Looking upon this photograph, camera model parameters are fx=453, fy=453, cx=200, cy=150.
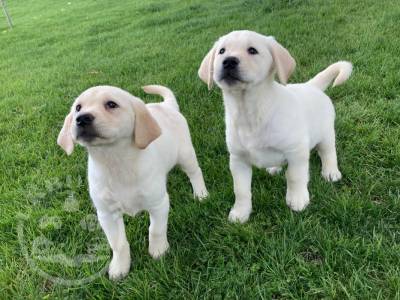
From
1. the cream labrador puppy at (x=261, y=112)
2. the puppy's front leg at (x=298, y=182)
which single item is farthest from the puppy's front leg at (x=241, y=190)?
the puppy's front leg at (x=298, y=182)

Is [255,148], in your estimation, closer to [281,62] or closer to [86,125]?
[281,62]

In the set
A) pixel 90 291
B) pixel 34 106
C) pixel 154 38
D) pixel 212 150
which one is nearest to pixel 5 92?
pixel 34 106

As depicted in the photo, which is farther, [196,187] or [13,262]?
[196,187]

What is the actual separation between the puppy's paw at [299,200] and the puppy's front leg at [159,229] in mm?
869

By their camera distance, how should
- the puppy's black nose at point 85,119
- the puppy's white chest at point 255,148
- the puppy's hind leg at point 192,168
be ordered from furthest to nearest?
the puppy's hind leg at point 192,168 → the puppy's white chest at point 255,148 → the puppy's black nose at point 85,119

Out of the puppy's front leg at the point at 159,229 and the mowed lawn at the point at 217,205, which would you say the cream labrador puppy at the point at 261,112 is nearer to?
the mowed lawn at the point at 217,205

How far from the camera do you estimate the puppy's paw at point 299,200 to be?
3.06 meters

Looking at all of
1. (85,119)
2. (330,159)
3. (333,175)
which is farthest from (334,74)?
(85,119)

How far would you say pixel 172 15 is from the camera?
9.81 meters

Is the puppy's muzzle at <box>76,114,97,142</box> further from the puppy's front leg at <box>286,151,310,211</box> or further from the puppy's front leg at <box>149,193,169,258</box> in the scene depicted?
the puppy's front leg at <box>286,151,310,211</box>

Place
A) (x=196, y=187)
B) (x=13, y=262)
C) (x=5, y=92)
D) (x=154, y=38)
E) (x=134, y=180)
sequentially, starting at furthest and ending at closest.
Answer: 1. (x=154, y=38)
2. (x=5, y=92)
3. (x=196, y=187)
4. (x=13, y=262)
5. (x=134, y=180)

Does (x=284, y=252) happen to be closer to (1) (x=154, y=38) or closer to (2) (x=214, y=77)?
(2) (x=214, y=77)

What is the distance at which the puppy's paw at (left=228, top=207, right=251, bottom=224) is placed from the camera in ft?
10.2

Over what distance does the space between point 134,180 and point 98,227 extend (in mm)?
820
